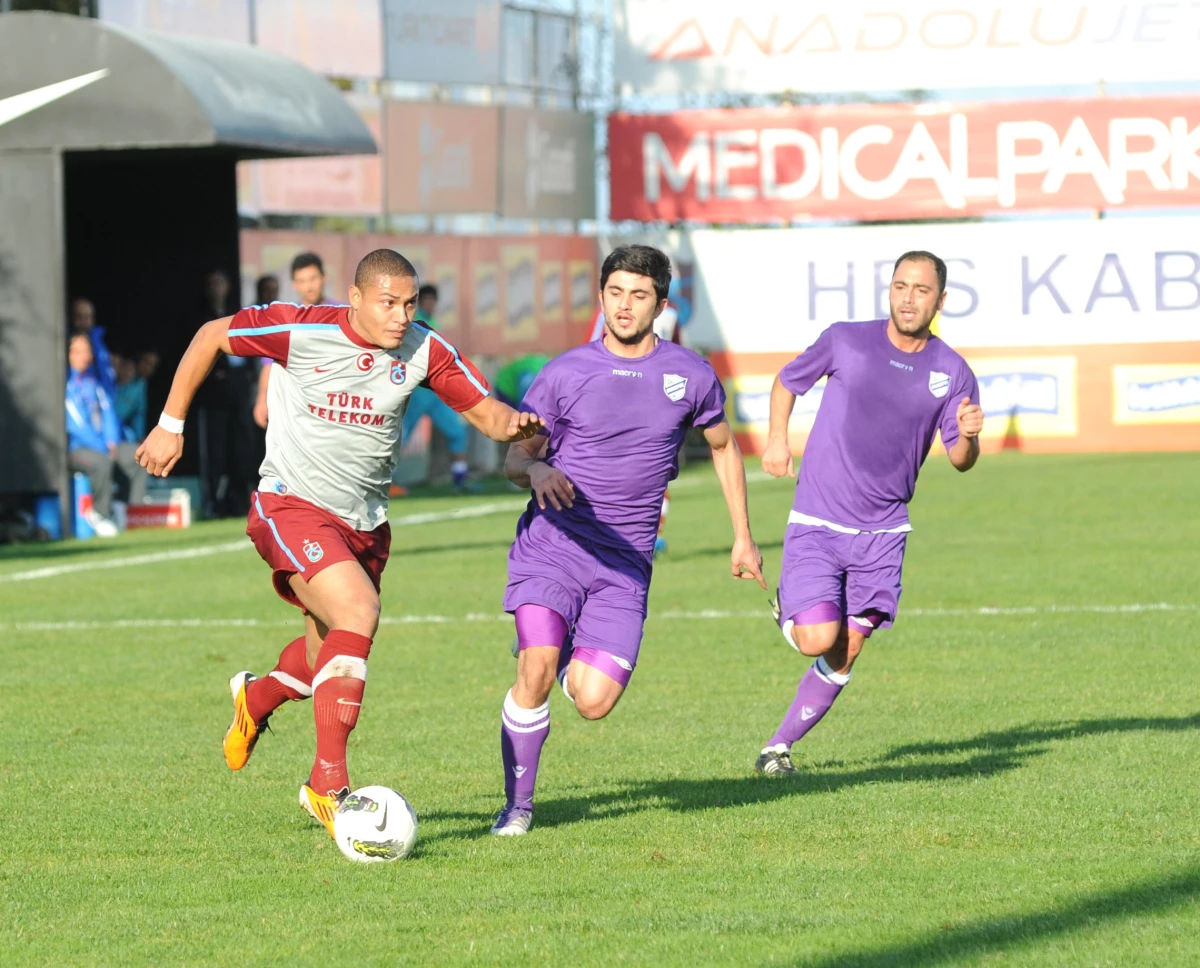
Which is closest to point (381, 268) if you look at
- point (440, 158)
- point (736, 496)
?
point (736, 496)

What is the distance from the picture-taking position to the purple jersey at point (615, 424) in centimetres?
707

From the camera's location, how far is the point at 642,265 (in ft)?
22.5

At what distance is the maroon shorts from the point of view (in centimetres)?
682

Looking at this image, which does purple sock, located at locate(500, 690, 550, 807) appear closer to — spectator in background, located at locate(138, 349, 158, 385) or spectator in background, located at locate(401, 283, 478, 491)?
spectator in background, located at locate(138, 349, 158, 385)

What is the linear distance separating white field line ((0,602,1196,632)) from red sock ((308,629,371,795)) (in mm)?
6234

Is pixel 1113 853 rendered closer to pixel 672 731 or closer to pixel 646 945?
pixel 646 945

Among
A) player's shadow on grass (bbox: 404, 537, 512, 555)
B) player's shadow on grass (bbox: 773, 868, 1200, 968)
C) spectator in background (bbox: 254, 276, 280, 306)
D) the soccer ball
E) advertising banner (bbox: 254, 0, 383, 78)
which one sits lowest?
player's shadow on grass (bbox: 404, 537, 512, 555)

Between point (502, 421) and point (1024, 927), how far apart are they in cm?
231

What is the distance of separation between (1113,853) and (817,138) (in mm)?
23618

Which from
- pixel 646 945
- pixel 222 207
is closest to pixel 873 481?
pixel 646 945

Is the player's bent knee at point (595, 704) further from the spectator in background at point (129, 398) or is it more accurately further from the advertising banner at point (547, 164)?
the advertising banner at point (547, 164)

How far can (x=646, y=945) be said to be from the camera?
541 cm

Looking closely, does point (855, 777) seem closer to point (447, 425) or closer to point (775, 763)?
point (775, 763)

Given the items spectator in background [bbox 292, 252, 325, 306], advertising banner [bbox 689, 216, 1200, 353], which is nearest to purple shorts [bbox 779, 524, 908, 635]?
spectator in background [bbox 292, 252, 325, 306]
